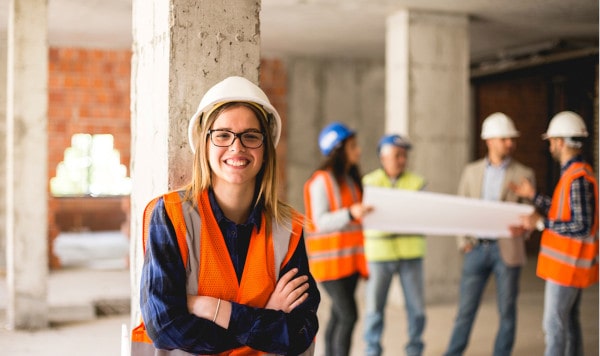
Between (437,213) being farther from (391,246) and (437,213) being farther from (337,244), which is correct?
(337,244)

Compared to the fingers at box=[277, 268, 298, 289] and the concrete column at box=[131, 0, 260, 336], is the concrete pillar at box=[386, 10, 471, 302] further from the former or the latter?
the fingers at box=[277, 268, 298, 289]

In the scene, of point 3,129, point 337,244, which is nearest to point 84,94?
point 3,129

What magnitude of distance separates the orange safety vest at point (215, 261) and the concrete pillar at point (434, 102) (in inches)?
247

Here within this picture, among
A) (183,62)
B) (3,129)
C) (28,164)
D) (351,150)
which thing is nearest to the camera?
(183,62)

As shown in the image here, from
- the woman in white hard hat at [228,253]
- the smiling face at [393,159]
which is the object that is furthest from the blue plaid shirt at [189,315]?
the smiling face at [393,159]

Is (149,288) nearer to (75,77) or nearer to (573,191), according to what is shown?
(573,191)

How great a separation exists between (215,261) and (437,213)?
2.95 meters

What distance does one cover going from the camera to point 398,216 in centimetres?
493

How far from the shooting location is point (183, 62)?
9.05 feet

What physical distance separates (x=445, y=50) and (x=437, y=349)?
3.87 meters

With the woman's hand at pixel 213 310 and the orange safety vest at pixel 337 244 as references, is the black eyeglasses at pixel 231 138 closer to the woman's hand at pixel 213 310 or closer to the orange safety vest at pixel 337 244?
the woman's hand at pixel 213 310

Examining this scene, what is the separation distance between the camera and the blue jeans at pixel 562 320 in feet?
14.7

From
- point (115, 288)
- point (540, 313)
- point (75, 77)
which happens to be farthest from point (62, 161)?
point (540, 313)

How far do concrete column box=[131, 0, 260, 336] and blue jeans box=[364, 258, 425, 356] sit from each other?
248 centimetres
